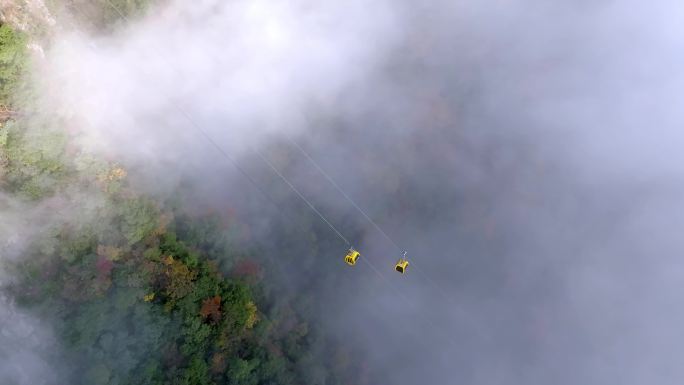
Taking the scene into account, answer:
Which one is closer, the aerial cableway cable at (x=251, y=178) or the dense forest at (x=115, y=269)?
the dense forest at (x=115, y=269)

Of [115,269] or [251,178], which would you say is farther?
[251,178]

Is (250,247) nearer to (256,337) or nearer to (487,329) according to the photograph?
(256,337)

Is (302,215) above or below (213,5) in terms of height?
below

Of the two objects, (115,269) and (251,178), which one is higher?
Answer: (251,178)

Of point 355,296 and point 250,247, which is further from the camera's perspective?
point 355,296

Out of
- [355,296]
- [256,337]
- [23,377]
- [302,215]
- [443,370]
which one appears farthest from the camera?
[443,370]

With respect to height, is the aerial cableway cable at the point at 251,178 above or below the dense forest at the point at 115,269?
above

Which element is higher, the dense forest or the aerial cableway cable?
the aerial cableway cable

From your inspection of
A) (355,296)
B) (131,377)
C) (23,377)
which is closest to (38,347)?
(23,377)
